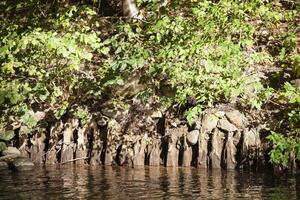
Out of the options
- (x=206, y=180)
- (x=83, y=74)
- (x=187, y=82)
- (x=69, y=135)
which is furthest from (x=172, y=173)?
(x=83, y=74)

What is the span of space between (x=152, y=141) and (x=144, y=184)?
7.44 feet

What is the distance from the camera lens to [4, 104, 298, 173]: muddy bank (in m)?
10.4

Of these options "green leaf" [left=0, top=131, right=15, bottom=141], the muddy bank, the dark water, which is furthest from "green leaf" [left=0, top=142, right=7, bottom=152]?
the dark water

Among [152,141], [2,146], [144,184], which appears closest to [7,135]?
[2,146]

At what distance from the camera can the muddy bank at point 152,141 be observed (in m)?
10.4

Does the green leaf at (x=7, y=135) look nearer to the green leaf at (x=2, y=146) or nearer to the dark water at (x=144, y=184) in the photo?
the green leaf at (x=2, y=146)

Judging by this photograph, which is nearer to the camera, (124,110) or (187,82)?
(187,82)

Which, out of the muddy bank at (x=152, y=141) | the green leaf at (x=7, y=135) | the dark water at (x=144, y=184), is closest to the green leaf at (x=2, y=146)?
the green leaf at (x=7, y=135)

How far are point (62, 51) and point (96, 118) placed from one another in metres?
2.45

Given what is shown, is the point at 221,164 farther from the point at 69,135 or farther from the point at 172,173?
the point at 69,135

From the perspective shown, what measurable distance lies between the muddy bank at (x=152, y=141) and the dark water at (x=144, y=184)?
1.39ft

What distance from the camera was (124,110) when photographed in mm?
11977

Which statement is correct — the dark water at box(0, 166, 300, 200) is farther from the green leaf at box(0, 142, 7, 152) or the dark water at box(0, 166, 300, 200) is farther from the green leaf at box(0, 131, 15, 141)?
the green leaf at box(0, 131, 15, 141)

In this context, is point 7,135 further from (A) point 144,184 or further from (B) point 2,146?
(A) point 144,184
